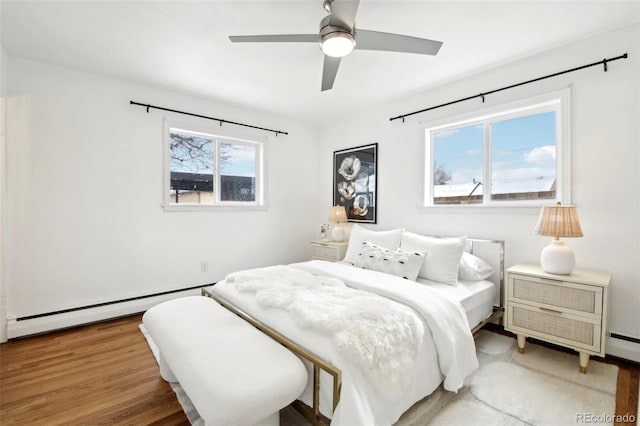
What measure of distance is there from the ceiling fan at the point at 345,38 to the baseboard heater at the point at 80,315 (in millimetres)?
2954

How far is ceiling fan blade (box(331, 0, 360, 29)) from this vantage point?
1635mm

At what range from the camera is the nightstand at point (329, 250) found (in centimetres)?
400

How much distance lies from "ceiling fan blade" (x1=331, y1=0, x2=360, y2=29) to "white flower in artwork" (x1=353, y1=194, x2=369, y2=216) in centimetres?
262

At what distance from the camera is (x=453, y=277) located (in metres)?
2.60

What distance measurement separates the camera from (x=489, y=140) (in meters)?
3.08

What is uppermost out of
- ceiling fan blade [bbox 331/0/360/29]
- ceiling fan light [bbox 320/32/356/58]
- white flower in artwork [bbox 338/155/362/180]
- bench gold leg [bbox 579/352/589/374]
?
ceiling fan blade [bbox 331/0/360/29]

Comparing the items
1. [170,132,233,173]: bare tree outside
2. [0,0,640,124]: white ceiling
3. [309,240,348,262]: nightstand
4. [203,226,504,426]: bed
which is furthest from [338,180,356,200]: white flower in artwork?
[170,132,233,173]: bare tree outside

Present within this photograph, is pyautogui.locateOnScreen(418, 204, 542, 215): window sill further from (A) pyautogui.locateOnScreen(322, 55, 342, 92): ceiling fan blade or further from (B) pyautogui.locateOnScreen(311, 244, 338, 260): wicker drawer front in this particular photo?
(A) pyautogui.locateOnScreen(322, 55, 342, 92): ceiling fan blade

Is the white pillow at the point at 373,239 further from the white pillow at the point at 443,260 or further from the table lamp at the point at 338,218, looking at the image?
the table lamp at the point at 338,218

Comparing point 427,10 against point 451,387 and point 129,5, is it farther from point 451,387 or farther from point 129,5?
point 451,387

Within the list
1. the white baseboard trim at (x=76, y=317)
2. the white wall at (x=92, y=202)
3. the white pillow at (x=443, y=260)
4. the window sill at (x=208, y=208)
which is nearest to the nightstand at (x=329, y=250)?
the window sill at (x=208, y=208)

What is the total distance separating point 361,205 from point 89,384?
11.2 feet

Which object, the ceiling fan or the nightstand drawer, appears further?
the nightstand drawer

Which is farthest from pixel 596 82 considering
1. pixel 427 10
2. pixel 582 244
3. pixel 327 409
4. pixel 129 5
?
pixel 129 5
